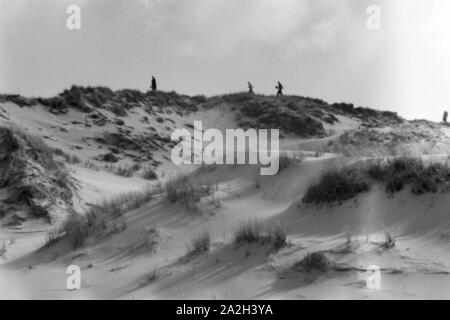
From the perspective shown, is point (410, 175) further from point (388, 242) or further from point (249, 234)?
point (249, 234)

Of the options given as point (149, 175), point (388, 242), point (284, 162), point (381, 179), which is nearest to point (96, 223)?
point (284, 162)

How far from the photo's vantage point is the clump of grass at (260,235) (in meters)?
5.81

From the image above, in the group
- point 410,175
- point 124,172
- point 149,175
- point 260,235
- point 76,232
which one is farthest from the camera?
point 149,175

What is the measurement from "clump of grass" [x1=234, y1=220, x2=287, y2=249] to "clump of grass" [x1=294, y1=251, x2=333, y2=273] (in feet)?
1.93

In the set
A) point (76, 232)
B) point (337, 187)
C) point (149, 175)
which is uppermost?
point (337, 187)

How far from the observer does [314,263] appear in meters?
5.14

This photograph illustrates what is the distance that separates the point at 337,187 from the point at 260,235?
1.67 meters

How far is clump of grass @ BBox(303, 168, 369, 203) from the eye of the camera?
6.87 metres

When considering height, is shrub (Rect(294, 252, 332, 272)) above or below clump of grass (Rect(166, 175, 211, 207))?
below

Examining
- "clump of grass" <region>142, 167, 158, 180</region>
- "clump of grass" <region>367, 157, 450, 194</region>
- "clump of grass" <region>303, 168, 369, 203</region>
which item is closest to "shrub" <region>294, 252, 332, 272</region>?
"clump of grass" <region>303, 168, 369, 203</region>

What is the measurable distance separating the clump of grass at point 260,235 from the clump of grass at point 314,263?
0.59 m

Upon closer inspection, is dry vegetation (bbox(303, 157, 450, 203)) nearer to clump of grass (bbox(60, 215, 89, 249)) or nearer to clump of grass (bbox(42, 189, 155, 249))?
clump of grass (bbox(42, 189, 155, 249))

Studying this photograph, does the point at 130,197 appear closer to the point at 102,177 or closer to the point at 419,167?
the point at 419,167

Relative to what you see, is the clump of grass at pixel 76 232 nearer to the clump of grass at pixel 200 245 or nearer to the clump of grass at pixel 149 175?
the clump of grass at pixel 200 245
